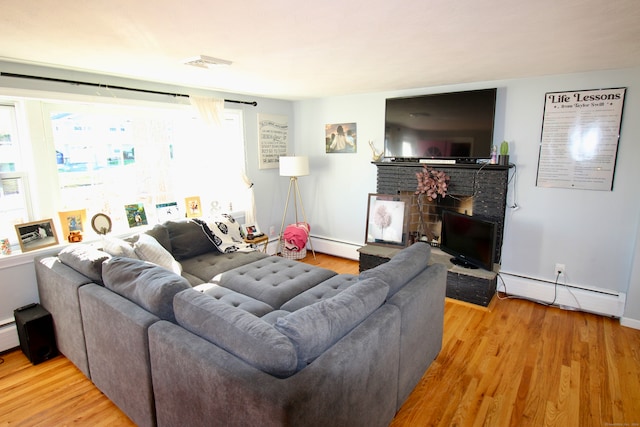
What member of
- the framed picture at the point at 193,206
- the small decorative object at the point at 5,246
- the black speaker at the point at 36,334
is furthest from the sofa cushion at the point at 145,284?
the framed picture at the point at 193,206

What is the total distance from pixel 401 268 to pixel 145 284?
1522mm

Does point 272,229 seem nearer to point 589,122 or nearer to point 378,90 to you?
point 378,90

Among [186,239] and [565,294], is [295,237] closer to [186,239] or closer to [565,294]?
[186,239]

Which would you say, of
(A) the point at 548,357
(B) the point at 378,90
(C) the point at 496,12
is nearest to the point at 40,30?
(C) the point at 496,12

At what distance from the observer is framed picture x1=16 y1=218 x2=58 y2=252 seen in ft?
9.41

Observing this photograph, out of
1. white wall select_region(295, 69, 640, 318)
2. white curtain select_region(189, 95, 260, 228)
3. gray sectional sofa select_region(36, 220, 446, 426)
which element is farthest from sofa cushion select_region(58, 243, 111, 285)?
white wall select_region(295, 69, 640, 318)

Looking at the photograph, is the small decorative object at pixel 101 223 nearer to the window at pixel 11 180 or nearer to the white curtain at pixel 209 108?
the window at pixel 11 180

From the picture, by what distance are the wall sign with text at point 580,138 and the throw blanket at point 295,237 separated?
2.87 meters

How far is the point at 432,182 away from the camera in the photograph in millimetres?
3994

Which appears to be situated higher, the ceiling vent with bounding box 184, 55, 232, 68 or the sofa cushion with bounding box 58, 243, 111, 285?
the ceiling vent with bounding box 184, 55, 232, 68

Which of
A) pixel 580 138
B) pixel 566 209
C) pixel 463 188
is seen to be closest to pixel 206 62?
pixel 463 188

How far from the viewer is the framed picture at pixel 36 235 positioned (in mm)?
2867

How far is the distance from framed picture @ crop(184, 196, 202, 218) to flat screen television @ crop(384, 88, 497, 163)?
2387mm

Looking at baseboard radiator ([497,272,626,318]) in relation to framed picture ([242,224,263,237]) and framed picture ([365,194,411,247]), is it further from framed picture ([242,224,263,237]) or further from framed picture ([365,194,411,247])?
framed picture ([242,224,263,237])
